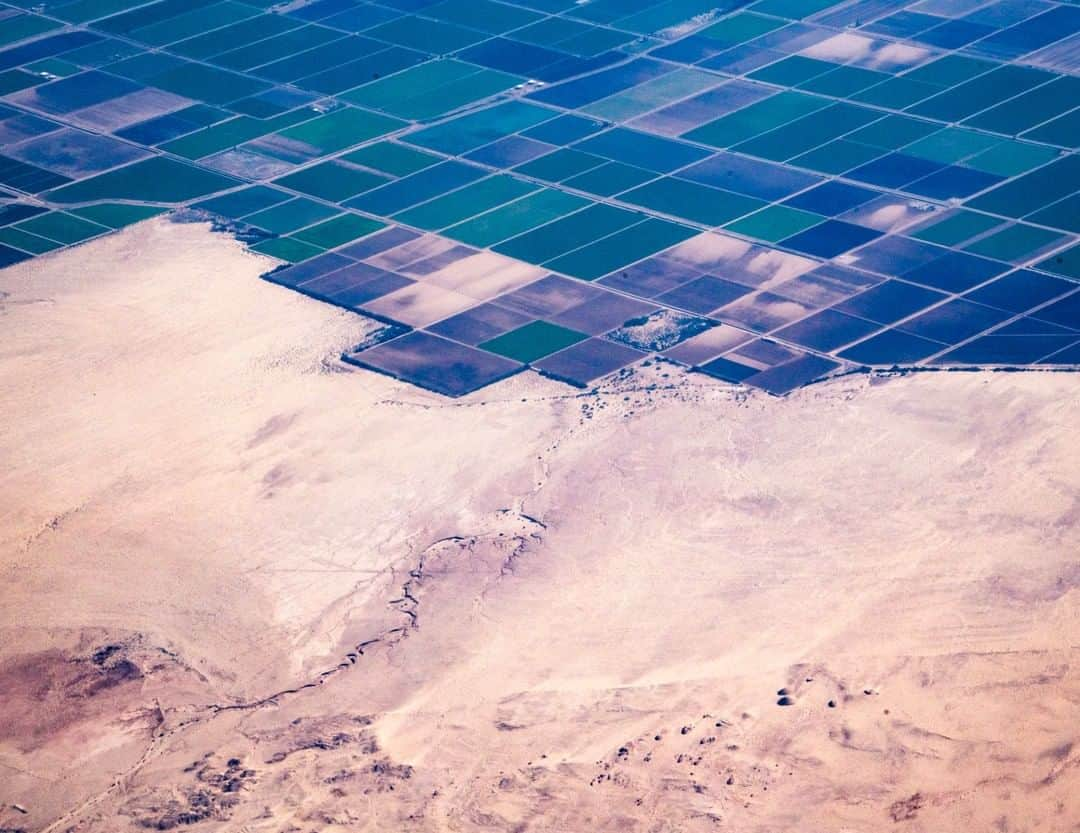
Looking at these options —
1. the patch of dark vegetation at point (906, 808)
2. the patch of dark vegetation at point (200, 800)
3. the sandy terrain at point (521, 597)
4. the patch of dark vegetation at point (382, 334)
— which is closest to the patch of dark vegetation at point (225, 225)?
the sandy terrain at point (521, 597)

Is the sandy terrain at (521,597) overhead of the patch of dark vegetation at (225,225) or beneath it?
beneath

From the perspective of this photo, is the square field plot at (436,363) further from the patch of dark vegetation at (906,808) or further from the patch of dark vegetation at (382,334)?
the patch of dark vegetation at (906,808)

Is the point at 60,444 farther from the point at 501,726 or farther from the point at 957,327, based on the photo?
the point at 957,327

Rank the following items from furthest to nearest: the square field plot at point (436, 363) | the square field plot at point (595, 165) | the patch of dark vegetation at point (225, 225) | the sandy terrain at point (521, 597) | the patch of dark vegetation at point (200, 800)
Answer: the patch of dark vegetation at point (225, 225) → the square field plot at point (595, 165) → the square field plot at point (436, 363) → the sandy terrain at point (521, 597) → the patch of dark vegetation at point (200, 800)

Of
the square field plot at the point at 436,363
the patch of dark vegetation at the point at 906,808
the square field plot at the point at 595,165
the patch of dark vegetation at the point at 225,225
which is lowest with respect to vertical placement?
the patch of dark vegetation at the point at 906,808

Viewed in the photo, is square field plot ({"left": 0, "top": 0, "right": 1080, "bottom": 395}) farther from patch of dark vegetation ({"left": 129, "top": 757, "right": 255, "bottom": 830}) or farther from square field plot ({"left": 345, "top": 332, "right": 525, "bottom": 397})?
patch of dark vegetation ({"left": 129, "top": 757, "right": 255, "bottom": 830})

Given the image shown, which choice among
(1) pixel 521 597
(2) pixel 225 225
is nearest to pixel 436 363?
(1) pixel 521 597

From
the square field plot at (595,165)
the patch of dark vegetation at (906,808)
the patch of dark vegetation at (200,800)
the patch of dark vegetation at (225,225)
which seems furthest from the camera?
the patch of dark vegetation at (225,225)

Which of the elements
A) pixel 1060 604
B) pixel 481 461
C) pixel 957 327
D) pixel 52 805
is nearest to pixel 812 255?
pixel 957 327

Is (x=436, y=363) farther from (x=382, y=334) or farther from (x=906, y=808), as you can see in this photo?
(x=906, y=808)
